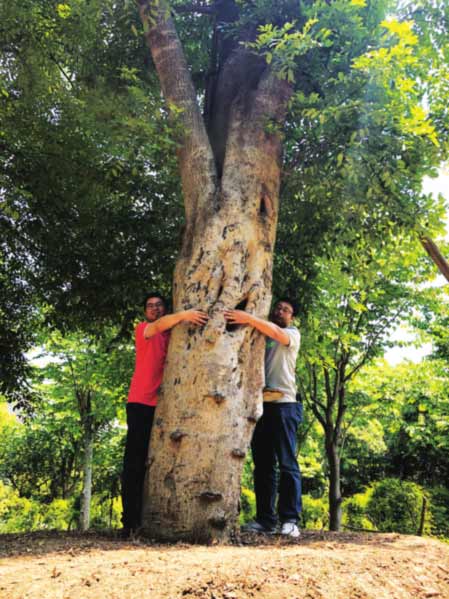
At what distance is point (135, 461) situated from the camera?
4.71 meters

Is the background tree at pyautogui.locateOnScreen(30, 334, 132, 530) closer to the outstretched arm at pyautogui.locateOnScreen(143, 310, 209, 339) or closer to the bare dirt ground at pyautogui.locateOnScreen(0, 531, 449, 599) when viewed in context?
the outstretched arm at pyautogui.locateOnScreen(143, 310, 209, 339)

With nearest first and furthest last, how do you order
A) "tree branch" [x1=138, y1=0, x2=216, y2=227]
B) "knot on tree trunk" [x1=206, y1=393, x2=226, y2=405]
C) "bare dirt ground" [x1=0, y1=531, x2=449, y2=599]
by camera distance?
"bare dirt ground" [x1=0, y1=531, x2=449, y2=599] < "knot on tree trunk" [x1=206, y1=393, x2=226, y2=405] < "tree branch" [x1=138, y1=0, x2=216, y2=227]

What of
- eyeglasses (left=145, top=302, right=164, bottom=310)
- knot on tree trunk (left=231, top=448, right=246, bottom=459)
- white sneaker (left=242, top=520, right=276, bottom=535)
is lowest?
white sneaker (left=242, top=520, right=276, bottom=535)

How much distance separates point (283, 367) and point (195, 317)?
1.16 m

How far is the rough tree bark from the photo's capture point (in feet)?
13.6

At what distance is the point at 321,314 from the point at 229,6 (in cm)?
568

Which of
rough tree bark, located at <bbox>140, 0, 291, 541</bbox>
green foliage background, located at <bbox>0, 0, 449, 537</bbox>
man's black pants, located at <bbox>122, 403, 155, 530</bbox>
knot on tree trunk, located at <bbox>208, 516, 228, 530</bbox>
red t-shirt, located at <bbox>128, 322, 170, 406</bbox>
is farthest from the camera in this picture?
green foliage background, located at <bbox>0, 0, 449, 537</bbox>

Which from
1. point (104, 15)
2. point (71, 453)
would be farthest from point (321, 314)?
point (71, 453)

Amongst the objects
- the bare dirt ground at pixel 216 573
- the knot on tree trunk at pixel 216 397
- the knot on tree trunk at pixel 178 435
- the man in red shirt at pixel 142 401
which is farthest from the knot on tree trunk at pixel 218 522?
the knot on tree trunk at pixel 216 397

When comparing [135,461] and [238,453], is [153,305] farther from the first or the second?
[238,453]

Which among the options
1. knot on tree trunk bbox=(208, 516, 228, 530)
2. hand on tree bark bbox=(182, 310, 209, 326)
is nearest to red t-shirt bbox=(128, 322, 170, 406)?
hand on tree bark bbox=(182, 310, 209, 326)

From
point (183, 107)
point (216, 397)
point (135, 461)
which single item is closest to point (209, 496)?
point (216, 397)

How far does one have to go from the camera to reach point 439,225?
19.0 feet

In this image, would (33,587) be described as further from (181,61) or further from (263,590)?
(181,61)
